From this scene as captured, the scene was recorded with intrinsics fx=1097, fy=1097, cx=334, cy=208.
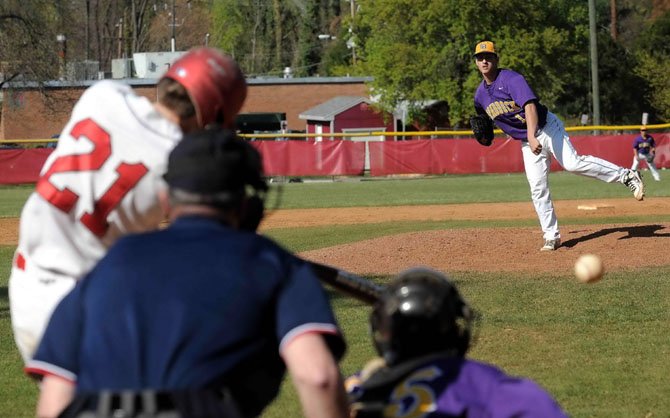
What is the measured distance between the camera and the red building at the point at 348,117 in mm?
60094

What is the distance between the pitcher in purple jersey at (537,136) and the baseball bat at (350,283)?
860 centimetres

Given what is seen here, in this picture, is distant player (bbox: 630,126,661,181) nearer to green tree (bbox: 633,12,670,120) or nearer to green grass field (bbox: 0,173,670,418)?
green grass field (bbox: 0,173,670,418)

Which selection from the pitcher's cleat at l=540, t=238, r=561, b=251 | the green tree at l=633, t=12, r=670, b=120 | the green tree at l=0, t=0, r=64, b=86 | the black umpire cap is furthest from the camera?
the green tree at l=633, t=12, r=670, b=120

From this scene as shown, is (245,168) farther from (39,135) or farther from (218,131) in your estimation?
(39,135)

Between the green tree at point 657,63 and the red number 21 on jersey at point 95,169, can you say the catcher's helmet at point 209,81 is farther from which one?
the green tree at point 657,63

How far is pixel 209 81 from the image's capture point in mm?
3566

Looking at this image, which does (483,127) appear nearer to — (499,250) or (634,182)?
(499,250)

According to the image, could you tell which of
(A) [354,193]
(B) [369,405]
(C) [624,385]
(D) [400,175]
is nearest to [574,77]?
(D) [400,175]

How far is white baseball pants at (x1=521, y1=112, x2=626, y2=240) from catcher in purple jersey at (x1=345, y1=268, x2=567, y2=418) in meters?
9.43

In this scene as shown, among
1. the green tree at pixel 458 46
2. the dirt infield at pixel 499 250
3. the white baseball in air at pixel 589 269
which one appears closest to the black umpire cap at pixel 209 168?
the white baseball in air at pixel 589 269

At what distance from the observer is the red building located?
197 ft

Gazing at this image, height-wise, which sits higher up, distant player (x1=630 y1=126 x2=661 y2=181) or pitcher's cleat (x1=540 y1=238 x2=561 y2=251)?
distant player (x1=630 y1=126 x2=661 y2=181)

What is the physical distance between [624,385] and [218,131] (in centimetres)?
442

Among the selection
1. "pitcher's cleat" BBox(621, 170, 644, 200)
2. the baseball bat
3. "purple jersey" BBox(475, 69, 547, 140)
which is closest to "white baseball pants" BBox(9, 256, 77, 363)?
the baseball bat
